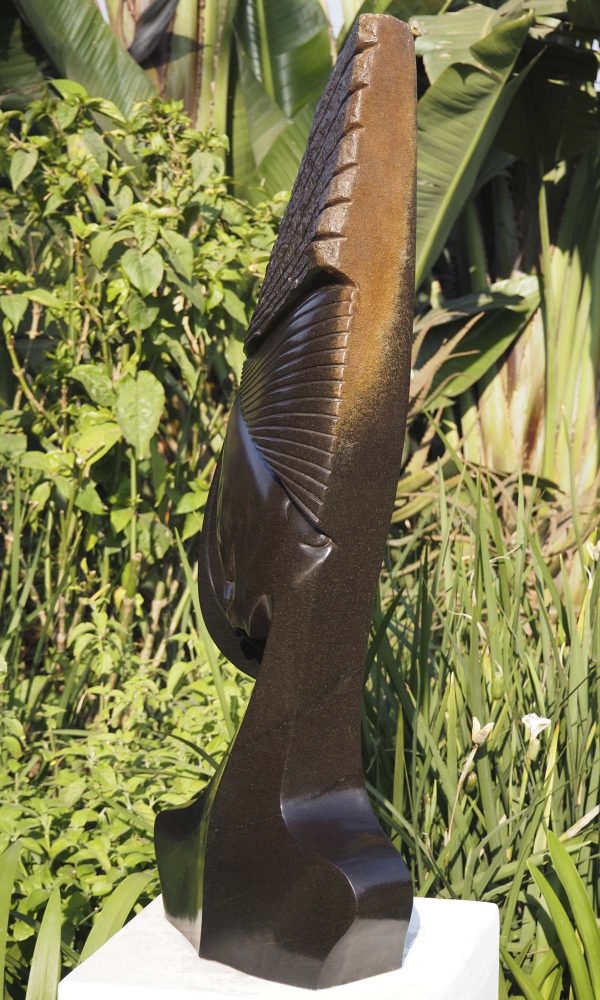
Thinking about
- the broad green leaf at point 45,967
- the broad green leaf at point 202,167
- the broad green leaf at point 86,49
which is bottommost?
the broad green leaf at point 45,967

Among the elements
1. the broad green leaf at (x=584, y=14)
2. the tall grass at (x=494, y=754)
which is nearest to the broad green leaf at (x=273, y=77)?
the broad green leaf at (x=584, y=14)

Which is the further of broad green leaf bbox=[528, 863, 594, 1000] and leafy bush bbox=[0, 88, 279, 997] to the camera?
leafy bush bbox=[0, 88, 279, 997]

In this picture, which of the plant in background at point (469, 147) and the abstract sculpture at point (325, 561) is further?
the plant in background at point (469, 147)

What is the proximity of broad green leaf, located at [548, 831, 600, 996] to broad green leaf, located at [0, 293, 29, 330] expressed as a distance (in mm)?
2047

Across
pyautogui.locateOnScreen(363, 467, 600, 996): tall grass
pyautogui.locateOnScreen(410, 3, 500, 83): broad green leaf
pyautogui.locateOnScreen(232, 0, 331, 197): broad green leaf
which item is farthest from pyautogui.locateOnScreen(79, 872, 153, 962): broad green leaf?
pyautogui.locateOnScreen(410, 3, 500, 83): broad green leaf

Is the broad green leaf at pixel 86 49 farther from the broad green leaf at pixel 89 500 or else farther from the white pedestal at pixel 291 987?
the white pedestal at pixel 291 987

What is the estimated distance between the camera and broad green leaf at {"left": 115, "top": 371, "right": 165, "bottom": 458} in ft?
10.6

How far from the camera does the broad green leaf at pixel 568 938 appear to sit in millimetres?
1949

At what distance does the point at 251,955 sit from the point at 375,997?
8.8 inches

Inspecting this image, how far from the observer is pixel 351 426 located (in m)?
1.69

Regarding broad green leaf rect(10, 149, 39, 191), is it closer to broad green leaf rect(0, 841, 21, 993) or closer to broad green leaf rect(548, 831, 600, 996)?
broad green leaf rect(0, 841, 21, 993)

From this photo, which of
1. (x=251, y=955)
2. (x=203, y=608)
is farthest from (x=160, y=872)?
(x=203, y=608)

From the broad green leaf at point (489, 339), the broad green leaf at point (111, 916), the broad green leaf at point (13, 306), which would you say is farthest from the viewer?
the broad green leaf at point (489, 339)

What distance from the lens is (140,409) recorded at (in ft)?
10.8
